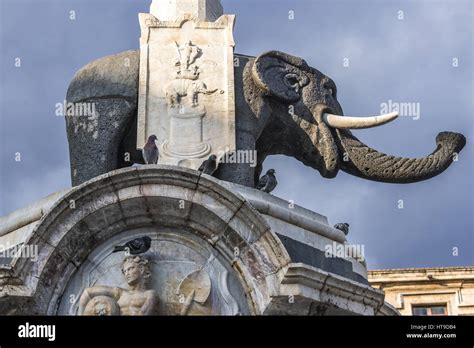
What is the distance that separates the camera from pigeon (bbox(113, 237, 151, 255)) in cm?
1609

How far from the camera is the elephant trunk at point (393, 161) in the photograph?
18891 mm

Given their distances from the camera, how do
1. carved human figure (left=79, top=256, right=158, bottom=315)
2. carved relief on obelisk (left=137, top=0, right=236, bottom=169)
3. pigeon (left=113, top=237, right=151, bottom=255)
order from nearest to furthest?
carved human figure (left=79, top=256, right=158, bottom=315) < pigeon (left=113, top=237, right=151, bottom=255) < carved relief on obelisk (left=137, top=0, right=236, bottom=169)

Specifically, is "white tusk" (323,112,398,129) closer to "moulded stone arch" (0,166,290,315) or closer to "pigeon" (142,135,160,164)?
"pigeon" (142,135,160,164)

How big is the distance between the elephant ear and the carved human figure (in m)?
4.14

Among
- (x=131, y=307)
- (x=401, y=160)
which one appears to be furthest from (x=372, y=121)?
(x=131, y=307)

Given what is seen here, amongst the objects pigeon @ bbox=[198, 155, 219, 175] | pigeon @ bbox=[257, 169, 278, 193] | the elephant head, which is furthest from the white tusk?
pigeon @ bbox=[198, 155, 219, 175]

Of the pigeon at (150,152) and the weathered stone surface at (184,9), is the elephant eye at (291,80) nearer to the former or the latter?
the weathered stone surface at (184,9)

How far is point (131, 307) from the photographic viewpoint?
15.8 meters

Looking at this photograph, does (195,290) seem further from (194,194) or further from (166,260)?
(194,194)

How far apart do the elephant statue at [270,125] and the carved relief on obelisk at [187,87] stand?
243mm

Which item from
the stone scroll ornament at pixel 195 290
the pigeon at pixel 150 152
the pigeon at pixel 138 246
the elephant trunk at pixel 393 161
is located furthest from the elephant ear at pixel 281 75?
the stone scroll ornament at pixel 195 290

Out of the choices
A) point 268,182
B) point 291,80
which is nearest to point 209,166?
point 268,182
